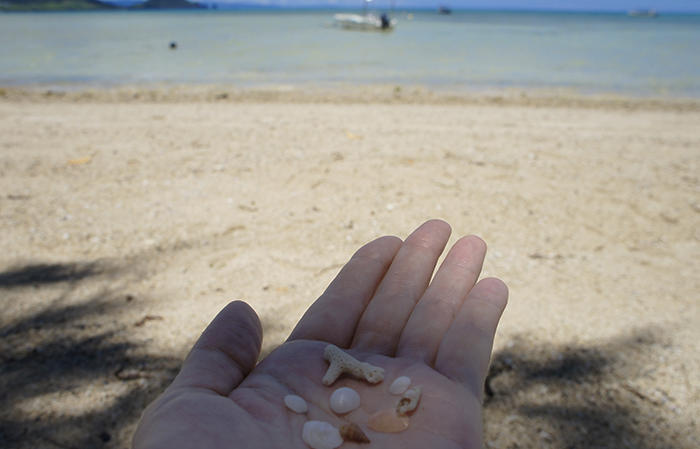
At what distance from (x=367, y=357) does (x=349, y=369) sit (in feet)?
0.58

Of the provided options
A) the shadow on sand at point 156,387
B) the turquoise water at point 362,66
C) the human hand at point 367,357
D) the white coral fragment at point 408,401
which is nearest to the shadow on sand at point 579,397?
the shadow on sand at point 156,387

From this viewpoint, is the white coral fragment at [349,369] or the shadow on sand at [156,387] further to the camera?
the shadow on sand at [156,387]

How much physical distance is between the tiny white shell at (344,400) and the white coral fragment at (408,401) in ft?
0.44

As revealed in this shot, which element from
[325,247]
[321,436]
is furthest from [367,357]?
[325,247]

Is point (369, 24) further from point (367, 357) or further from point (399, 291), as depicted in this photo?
point (367, 357)

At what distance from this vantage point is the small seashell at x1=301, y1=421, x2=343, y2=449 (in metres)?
1.28

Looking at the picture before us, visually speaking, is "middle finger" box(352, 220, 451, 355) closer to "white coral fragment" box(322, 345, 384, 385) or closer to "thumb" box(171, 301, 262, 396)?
"white coral fragment" box(322, 345, 384, 385)

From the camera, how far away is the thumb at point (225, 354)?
1.38m

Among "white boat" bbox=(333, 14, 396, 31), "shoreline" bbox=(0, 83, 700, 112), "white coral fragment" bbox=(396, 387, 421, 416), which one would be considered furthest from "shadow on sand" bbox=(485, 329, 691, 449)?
"white boat" bbox=(333, 14, 396, 31)

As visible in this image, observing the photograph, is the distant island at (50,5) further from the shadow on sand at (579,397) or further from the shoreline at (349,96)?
the shadow on sand at (579,397)

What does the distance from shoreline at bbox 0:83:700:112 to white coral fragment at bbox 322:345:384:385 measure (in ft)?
25.3

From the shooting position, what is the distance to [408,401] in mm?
1392

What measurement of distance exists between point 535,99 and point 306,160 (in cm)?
646

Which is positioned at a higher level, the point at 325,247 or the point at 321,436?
the point at 321,436
